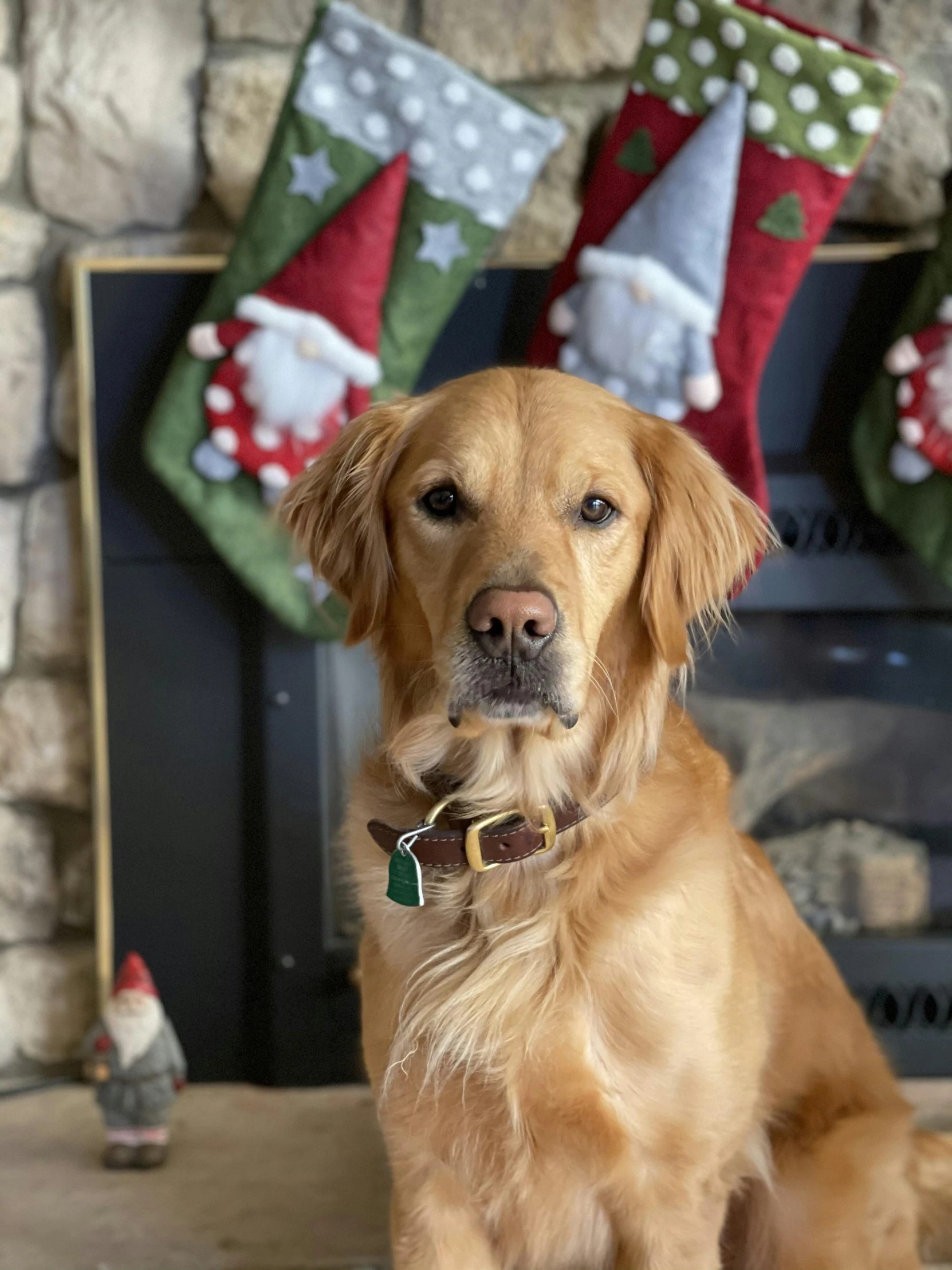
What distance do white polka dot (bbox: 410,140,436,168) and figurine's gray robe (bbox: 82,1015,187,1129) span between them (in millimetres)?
1449

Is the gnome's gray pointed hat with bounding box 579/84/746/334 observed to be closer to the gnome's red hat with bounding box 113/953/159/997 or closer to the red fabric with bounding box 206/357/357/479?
the red fabric with bounding box 206/357/357/479

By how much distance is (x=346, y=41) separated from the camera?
1.79 m

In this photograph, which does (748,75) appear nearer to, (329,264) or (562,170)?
(562,170)

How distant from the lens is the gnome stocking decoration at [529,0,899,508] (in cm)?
173

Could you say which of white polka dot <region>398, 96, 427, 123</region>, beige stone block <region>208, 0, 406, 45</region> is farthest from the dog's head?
beige stone block <region>208, 0, 406, 45</region>

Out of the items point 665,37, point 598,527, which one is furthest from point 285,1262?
point 665,37

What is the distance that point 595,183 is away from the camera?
185 centimetres

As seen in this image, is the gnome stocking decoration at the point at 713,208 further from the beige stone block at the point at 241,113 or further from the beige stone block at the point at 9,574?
the beige stone block at the point at 9,574

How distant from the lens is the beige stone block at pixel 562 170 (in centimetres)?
201

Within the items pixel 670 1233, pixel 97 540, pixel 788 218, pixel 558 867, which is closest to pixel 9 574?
pixel 97 540

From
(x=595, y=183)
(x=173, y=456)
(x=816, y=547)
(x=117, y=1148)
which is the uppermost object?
(x=595, y=183)

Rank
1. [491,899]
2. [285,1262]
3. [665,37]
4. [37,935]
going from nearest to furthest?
1. [491,899]
2. [285,1262]
3. [665,37]
4. [37,935]

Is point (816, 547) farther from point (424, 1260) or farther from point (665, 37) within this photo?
point (424, 1260)

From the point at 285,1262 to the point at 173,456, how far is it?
47.4 inches
